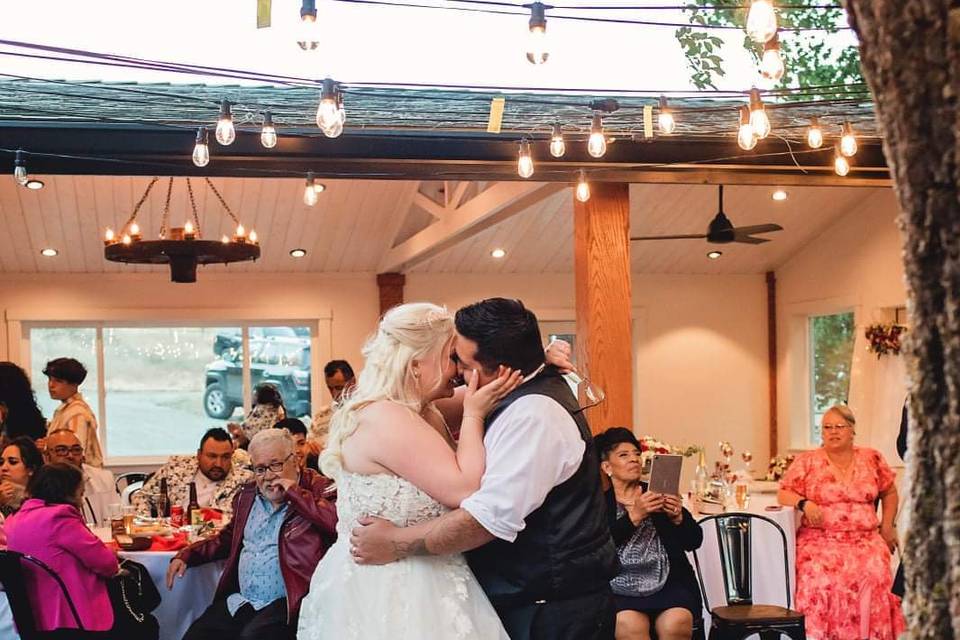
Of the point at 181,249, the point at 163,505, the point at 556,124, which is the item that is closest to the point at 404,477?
the point at 556,124

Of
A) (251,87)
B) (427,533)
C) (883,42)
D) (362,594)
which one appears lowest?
(362,594)

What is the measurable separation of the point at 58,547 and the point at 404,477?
2.19 meters

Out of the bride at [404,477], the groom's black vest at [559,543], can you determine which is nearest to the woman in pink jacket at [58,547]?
the bride at [404,477]

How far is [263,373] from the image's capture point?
11.7m

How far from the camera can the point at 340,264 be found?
11328mm

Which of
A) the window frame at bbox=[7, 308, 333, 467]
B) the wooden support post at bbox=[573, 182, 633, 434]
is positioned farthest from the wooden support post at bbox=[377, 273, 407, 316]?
the wooden support post at bbox=[573, 182, 633, 434]

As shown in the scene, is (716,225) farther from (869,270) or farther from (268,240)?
(268,240)

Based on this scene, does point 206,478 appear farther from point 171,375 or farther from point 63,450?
point 171,375

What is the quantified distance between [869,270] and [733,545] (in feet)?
21.1

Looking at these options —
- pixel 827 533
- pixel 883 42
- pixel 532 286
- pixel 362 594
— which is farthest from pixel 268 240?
pixel 883 42

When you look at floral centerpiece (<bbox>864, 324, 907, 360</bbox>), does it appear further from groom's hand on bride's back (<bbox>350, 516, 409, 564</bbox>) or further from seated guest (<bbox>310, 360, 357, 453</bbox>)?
groom's hand on bride's back (<bbox>350, 516, 409, 564</bbox>)

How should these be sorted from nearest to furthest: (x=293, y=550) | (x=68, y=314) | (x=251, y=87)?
(x=293, y=550) → (x=251, y=87) → (x=68, y=314)

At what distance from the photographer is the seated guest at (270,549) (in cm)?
412

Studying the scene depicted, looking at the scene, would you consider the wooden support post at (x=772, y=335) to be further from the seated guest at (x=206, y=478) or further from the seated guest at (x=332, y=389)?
the seated guest at (x=206, y=478)
